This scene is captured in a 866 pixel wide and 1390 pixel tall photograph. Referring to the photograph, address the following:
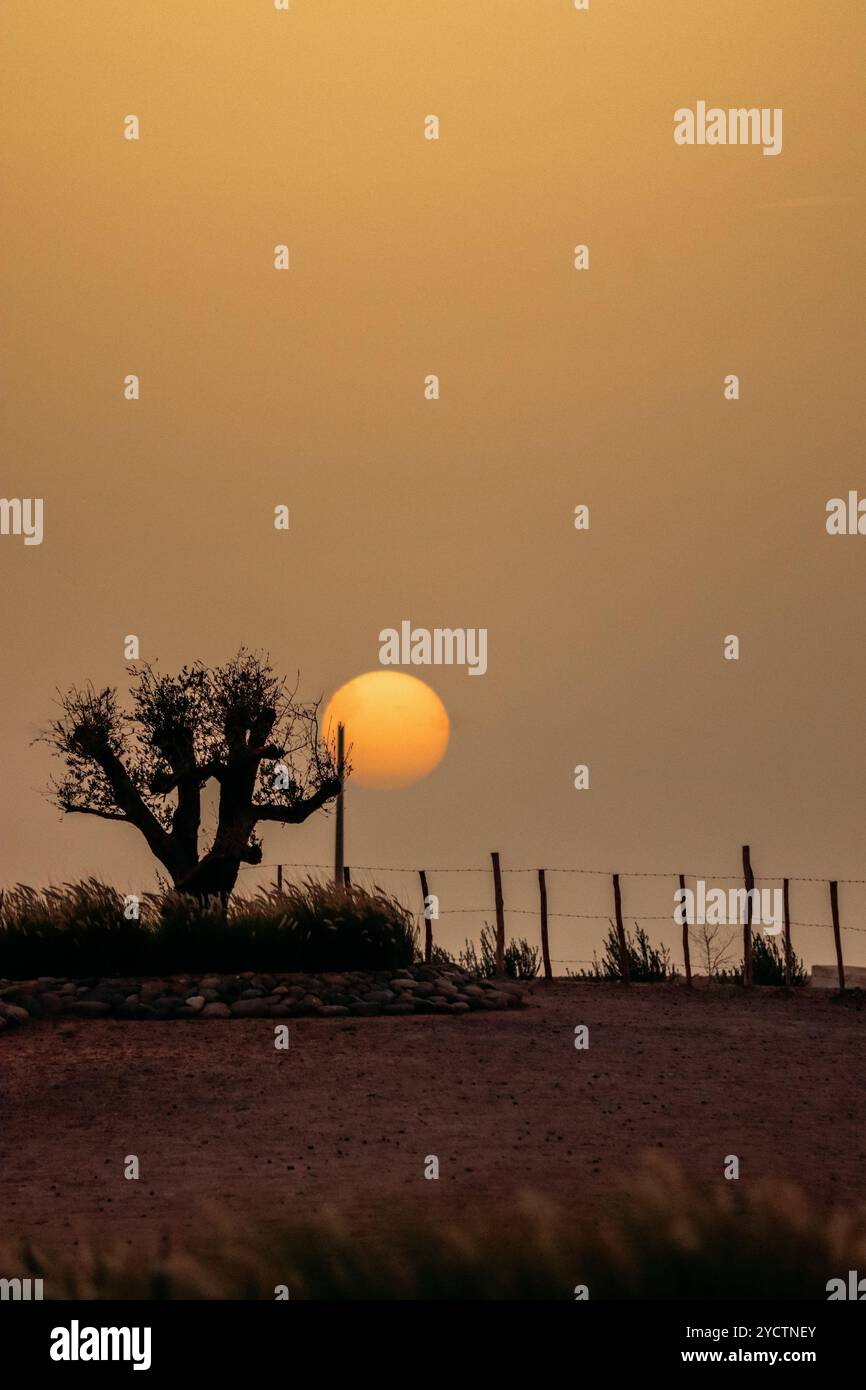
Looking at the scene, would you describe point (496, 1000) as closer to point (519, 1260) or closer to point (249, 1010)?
point (249, 1010)

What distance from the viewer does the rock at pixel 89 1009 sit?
1953 centimetres

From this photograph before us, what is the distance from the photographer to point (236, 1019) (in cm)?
1925

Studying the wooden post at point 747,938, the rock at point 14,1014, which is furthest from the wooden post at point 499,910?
the rock at point 14,1014

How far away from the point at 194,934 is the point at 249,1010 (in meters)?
3.31

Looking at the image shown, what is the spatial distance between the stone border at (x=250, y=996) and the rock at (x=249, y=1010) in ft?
0.04

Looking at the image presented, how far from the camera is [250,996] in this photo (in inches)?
790

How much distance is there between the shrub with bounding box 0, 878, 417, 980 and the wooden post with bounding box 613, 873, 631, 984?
16.5ft

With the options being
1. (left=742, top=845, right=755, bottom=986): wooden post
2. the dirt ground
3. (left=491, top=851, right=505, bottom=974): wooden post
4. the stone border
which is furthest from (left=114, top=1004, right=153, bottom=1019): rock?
(left=742, top=845, right=755, bottom=986): wooden post

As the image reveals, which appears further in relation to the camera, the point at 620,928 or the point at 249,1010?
the point at 620,928

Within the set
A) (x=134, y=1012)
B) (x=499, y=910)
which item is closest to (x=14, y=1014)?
(x=134, y=1012)

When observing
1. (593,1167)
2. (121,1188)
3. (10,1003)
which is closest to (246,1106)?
(121,1188)

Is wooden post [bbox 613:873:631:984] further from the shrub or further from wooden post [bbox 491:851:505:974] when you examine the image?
the shrub

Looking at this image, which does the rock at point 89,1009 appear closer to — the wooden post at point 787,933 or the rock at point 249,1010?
the rock at point 249,1010
